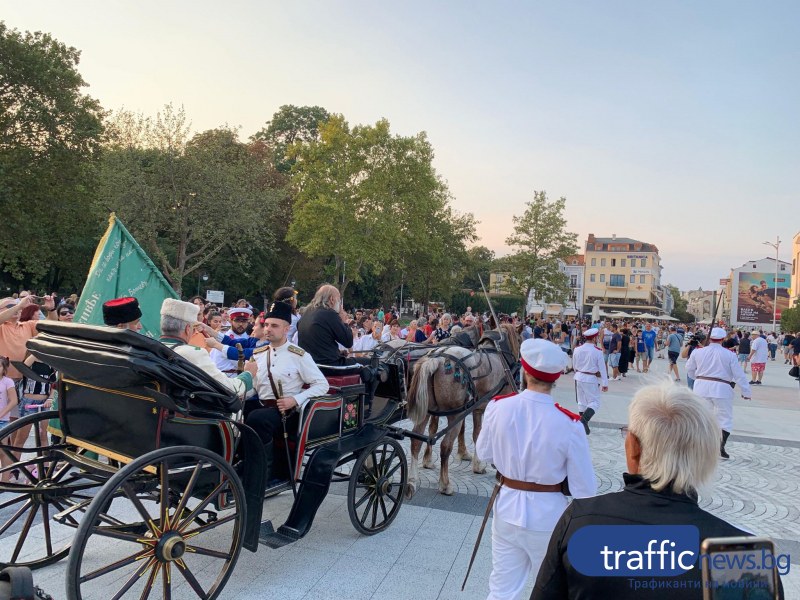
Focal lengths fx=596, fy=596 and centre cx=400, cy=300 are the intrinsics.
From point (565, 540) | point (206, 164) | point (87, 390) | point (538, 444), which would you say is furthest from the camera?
point (206, 164)

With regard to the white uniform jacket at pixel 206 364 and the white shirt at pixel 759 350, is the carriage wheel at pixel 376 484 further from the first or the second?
the white shirt at pixel 759 350

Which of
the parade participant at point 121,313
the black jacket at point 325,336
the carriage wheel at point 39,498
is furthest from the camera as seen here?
the black jacket at point 325,336

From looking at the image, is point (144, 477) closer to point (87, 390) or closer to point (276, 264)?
point (87, 390)

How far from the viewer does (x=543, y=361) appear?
3.08 metres

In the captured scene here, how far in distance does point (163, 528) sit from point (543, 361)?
2339 millimetres

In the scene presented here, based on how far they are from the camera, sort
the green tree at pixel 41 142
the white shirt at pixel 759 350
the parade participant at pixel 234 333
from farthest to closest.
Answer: the green tree at pixel 41 142 < the white shirt at pixel 759 350 < the parade participant at pixel 234 333

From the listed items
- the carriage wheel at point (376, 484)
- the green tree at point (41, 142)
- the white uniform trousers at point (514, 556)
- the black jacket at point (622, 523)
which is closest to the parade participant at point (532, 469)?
the white uniform trousers at point (514, 556)

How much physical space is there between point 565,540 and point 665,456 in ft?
1.37

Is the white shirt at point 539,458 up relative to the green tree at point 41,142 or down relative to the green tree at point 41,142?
down

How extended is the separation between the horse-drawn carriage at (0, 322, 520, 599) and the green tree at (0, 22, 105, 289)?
22.6 meters

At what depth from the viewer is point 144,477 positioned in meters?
3.56

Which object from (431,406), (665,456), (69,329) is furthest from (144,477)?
(431,406)

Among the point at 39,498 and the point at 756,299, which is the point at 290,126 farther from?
the point at 756,299
